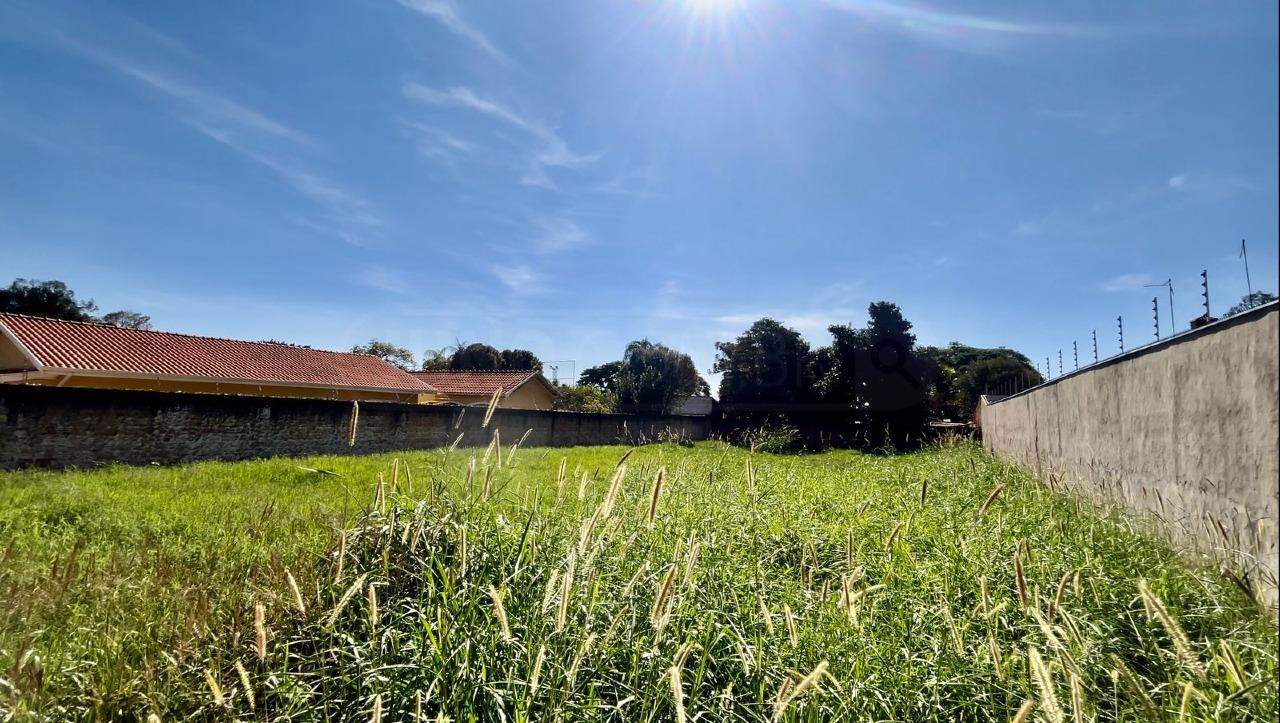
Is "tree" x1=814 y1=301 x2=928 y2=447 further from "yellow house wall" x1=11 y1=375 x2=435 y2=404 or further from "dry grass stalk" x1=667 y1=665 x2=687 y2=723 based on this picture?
"dry grass stalk" x1=667 y1=665 x2=687 y2=723

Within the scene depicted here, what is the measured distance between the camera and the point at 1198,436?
348 centimetres

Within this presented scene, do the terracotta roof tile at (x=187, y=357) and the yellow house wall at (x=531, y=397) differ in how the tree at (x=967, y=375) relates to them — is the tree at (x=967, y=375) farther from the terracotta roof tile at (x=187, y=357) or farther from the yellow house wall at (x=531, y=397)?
the terracotta roof tile at (x=187, y=357)

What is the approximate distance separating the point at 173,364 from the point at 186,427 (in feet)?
37.9

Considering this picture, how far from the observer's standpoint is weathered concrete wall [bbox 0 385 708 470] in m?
8.52

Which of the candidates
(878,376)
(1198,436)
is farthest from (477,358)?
(1198,436)

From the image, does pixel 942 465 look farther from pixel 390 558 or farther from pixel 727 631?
pixel 390 558

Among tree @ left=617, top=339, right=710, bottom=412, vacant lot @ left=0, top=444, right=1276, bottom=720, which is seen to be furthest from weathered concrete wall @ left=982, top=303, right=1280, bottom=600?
tree @ left=617, top=339, right=710, bottom=412

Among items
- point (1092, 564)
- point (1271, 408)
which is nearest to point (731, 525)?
point (1092, 564)

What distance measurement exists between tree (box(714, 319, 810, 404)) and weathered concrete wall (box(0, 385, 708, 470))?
636 inches

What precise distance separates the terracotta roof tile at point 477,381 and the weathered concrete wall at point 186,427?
11.9 m

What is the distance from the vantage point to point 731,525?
4031 mm

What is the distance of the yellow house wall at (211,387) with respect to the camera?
1663 centimetres

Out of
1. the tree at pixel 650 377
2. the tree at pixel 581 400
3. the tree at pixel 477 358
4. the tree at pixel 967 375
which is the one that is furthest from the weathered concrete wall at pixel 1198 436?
the tree at pixel 477 358

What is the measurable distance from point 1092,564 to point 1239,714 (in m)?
1.47
